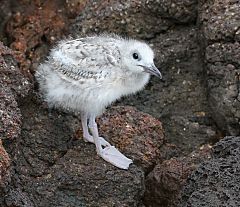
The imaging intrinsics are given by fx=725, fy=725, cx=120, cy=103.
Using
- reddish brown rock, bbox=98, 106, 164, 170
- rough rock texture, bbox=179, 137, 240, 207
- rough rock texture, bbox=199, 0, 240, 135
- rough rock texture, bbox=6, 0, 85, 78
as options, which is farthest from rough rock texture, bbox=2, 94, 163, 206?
rough rock texture, bbox=6, 0, 85, 78

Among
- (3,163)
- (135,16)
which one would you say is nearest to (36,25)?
(135,16)

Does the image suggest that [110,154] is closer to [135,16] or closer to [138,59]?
[138,59]

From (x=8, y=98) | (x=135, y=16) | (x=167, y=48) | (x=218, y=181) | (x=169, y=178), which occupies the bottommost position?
(x=169, y=178)

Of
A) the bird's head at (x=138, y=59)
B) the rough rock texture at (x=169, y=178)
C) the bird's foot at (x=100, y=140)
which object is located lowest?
the rough rock texture at (x=169, y=178)

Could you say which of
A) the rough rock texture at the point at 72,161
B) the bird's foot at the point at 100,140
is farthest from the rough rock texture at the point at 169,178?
the bird's foot at the point at 100,140

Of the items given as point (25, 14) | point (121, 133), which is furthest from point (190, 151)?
point (25, 14)

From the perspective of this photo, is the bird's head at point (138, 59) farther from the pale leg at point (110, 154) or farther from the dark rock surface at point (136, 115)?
the pale leg at point (110, 154)

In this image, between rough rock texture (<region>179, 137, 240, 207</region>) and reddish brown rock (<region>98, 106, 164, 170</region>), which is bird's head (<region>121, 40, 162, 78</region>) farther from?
rough rock texture (<region>179, 137, 240, 207</region>)
